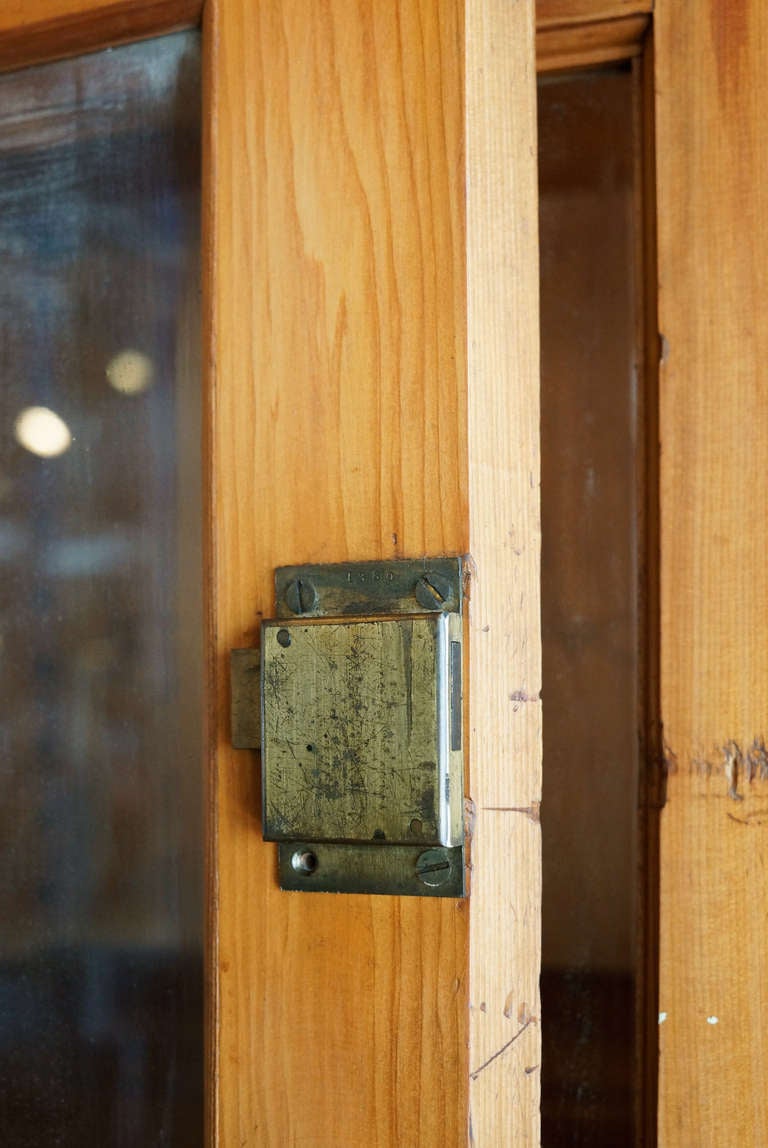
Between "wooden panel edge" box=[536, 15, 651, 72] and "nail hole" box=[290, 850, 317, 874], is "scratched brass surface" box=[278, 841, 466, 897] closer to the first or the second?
"nail hole" box=[290, 850, 317, 874]

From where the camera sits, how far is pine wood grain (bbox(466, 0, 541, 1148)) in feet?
1.56

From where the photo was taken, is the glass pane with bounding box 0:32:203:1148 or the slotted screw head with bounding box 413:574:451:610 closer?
the slotted screw head with bounding box 413:574:451:610

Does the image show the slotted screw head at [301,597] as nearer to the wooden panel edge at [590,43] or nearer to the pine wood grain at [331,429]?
the pine wood grain at [331,429]

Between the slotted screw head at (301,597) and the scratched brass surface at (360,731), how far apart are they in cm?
2

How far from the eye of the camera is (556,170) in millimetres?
750

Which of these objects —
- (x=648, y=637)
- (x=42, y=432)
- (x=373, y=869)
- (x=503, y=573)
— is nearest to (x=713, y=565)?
(x=648, y=637)

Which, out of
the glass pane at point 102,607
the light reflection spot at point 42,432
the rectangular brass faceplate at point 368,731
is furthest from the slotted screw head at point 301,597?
the light reflection spot at point 42,432

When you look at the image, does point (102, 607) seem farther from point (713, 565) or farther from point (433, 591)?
point (713, 565)

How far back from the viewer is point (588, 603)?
0.74 meters

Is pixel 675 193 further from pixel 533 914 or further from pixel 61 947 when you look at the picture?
pixel 61 947

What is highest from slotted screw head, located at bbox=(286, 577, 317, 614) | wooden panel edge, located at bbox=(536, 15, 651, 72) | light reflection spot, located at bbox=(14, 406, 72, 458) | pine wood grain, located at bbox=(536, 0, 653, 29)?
pine wood grain, located at bbox=(536, 0, 653, 29)

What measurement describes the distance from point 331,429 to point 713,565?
261 millimetres

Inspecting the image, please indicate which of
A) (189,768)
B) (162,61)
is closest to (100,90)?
(162,61)

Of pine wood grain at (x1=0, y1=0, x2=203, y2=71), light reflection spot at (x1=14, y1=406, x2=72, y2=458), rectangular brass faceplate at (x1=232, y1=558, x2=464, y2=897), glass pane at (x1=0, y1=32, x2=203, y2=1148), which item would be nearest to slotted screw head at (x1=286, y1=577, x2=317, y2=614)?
rectangular brass faceplate at (x1=232, y1=558, x2=464, y2=897)
